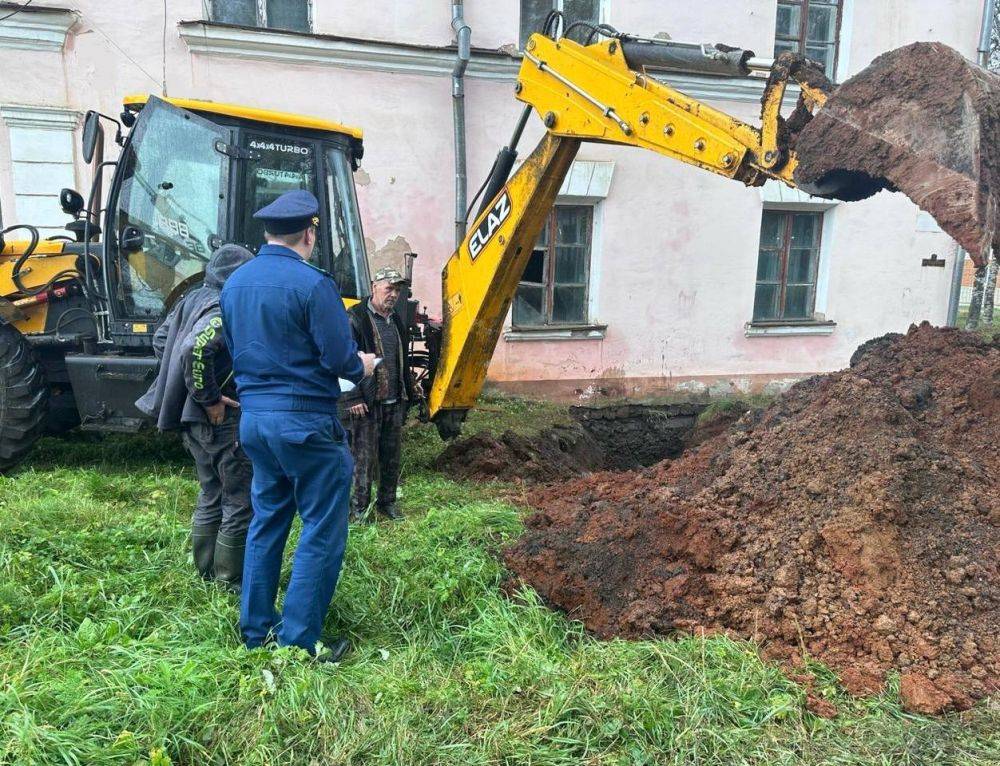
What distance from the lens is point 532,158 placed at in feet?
15.9

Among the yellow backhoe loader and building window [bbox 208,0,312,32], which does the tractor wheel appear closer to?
the yellow backhoe loader

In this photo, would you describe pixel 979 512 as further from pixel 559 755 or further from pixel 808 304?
pixel 808 304

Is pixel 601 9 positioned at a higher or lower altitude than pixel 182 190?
higher

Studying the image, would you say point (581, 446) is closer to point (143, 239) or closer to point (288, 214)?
point (143, 239)

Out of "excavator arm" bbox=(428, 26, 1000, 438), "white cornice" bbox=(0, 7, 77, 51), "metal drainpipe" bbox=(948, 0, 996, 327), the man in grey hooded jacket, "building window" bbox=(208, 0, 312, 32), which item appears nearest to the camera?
"excavator arm" bbox=(428, 26, 1000, 438)

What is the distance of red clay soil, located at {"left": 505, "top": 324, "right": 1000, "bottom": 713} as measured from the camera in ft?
9.95

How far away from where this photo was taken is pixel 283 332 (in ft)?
9.55

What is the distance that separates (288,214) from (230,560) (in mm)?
1675

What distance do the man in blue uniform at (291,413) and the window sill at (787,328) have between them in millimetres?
8063

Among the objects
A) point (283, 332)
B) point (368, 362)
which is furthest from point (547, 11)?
point (283, 332)

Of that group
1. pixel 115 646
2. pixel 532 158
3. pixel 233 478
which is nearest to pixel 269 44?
pixel 532 158

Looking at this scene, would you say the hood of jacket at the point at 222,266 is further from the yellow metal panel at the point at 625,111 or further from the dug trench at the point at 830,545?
the yellow metal panel at the point at 625,111

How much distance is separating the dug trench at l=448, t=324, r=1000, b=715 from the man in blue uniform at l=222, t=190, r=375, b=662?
115cm

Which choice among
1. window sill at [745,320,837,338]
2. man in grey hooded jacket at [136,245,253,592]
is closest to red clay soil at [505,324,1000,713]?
man in grey hooded jacket at [136,245,253,592]
